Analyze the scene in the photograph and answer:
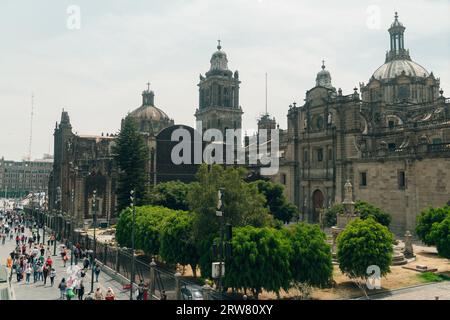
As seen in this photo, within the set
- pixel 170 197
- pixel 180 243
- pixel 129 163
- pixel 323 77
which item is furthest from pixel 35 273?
pixel 323 77

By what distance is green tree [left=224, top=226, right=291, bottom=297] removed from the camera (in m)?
19.4

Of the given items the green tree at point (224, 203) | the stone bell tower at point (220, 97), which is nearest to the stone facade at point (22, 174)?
the stone bell tower at point (220, 97)

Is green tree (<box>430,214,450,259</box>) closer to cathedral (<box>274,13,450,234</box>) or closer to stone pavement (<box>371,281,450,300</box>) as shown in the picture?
stone pavement (<box>371,281,450,300</box>)

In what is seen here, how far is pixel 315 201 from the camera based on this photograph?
55.5 meters

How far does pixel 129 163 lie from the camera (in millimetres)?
52656

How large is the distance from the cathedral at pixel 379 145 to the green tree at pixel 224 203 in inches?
906

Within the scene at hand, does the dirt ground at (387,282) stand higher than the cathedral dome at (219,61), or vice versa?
the cathedral dome at (219,61)

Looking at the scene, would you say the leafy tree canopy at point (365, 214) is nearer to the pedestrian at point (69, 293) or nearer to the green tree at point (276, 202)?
the green tree at point (276, 202)

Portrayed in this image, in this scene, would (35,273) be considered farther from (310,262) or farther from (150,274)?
(310,262)

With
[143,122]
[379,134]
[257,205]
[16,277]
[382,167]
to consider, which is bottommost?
[16,277]

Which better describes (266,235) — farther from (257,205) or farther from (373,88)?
(373,88)

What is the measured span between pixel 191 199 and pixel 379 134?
3367 cm

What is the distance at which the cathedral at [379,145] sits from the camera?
4088 cm
